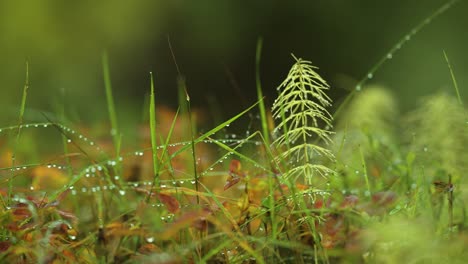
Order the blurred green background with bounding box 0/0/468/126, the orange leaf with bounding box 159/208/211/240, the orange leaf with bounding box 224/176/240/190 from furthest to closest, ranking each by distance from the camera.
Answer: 1. the blurred green background with bounding box 0/0/468/126
2. the orange leaf with bounding box 224/176/240/190
3. the orange leaf with bounding box 159/208/211/240

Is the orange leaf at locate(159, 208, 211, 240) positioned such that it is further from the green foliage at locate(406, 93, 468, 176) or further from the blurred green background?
the blurred green background

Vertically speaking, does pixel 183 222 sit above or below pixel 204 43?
below

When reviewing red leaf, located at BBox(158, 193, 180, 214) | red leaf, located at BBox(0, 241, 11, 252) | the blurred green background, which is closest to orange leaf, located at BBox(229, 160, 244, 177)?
red leaf, located at BBox(158, 193, 180, 214)

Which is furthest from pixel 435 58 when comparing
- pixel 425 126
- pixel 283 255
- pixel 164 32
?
pixel 283 255

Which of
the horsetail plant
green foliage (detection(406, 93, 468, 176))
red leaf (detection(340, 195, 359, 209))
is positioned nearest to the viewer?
red leaf (detection(340, 195, 359, 209))

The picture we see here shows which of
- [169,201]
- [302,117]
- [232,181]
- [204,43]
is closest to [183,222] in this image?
[169,201]

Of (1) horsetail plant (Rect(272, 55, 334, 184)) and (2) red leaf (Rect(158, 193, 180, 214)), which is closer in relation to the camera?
(2) red leaf (Rect(158, 193, 180, 214))

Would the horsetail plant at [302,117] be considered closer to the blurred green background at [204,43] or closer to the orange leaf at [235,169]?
the orange leaf at [235,169]

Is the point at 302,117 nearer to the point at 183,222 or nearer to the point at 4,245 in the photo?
the point at 183,222

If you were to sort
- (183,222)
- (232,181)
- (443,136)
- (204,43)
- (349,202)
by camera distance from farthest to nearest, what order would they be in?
(204,43) < (443,136) < (232,181) < (349,202) < (183,222)
